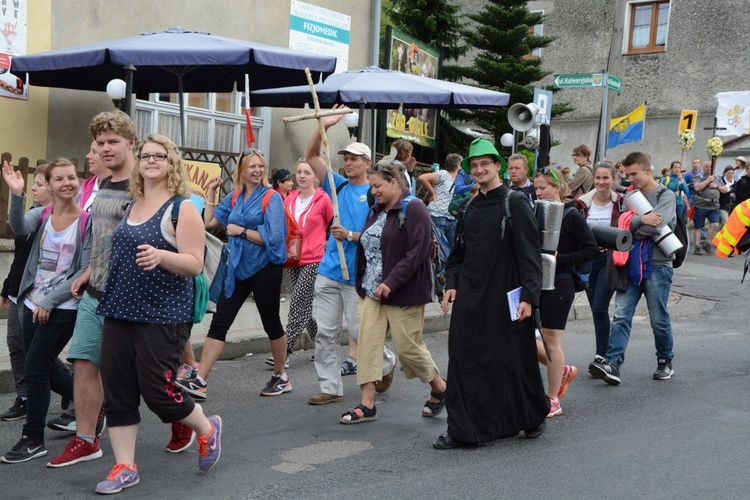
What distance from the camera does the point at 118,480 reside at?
4922 mm

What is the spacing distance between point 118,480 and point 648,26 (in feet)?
91.2

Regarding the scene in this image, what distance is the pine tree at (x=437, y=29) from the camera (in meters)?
22.6

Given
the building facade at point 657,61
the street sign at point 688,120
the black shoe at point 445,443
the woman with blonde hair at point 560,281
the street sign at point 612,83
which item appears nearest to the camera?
the black shoe at point 445,443

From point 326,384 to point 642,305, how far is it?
317 inches

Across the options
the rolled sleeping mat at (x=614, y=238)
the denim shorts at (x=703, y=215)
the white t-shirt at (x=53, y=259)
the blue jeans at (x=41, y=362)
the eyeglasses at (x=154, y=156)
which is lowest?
the blue jeans at (x=41, y=362)

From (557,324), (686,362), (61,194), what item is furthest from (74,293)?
(686,362)

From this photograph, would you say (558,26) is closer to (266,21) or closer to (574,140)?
(574,140)

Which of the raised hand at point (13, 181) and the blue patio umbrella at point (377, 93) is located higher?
the blue patio umbrella at point (377, 93)

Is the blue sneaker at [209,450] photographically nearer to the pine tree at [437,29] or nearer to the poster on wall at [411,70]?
the poster on wall at [411,70]

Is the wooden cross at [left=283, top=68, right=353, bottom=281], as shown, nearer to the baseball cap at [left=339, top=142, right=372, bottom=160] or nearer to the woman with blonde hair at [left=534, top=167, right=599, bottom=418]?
the baseball cap at [left=339, top=142, right=372, bottom=160]

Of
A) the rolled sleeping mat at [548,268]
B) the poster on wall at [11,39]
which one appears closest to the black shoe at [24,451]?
the rolled sleeping mat at [548,268]

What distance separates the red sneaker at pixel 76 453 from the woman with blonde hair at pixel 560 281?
3.19 meters

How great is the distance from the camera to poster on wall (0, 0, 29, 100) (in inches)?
439

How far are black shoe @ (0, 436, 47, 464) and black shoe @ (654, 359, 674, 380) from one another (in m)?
5.28
